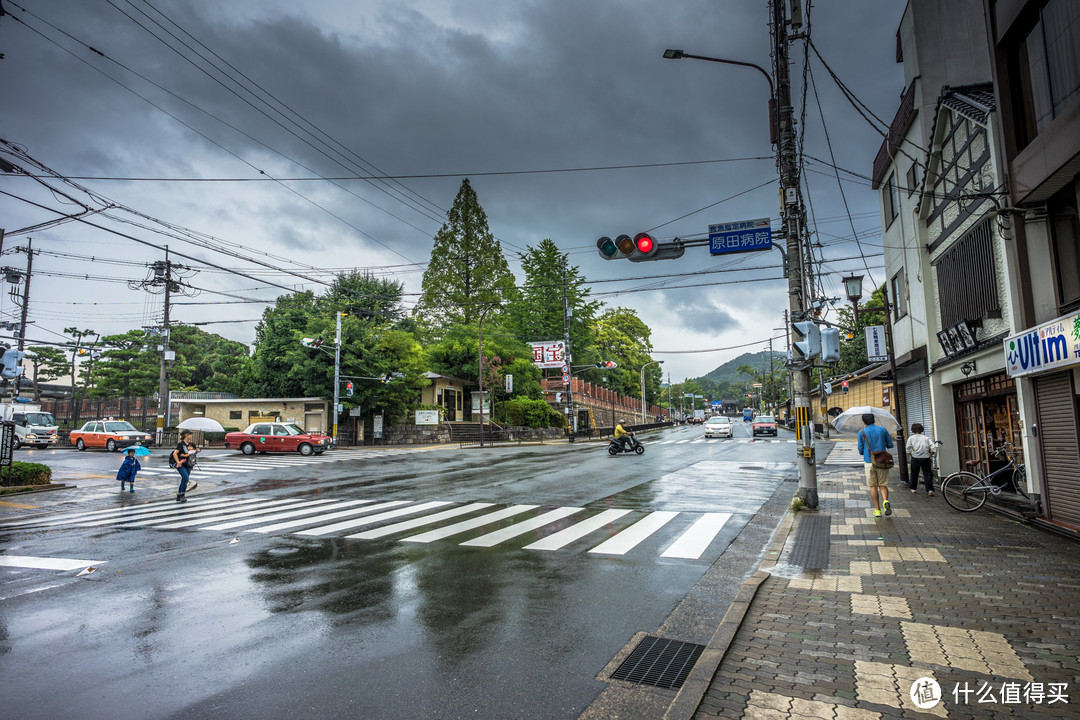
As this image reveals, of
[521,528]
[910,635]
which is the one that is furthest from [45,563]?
[910,635]

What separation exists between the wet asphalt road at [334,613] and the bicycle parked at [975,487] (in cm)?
313

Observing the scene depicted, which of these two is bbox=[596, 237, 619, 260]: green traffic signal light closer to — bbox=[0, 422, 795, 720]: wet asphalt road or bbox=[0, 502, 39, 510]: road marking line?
bbox=[0, 422, 795, 720]: wet asphalt road

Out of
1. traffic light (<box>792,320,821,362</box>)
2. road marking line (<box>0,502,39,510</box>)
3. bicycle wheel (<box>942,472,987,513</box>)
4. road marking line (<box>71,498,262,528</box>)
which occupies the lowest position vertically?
road marking line (<box>71,498,262,528</box>)

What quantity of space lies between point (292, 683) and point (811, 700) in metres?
3.49

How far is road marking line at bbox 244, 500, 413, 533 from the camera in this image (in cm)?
997

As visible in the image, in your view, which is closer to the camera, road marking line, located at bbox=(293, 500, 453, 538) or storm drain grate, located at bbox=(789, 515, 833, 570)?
storm drain grate, located at bbox=(789, 515, 833, 570)

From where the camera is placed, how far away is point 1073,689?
3.81 m

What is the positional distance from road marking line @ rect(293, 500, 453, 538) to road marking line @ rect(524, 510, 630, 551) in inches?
136

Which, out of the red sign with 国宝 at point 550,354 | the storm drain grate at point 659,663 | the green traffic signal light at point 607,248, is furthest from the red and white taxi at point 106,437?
the storm drain grate at point 659,663

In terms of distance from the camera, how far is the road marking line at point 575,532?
8359 millimetres

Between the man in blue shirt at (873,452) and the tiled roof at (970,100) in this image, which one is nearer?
the man in blue shirt at (873,452)

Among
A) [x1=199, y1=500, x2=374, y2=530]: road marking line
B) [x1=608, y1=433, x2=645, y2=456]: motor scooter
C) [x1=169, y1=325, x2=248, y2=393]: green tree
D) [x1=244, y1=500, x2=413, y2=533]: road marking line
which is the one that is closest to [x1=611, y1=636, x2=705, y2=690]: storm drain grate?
[x1=244, y1=500, x2=413, y2=533]: road marking line

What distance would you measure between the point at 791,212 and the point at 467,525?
8.93m

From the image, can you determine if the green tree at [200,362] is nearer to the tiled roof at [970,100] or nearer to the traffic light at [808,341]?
the traffic light at [808,341]
